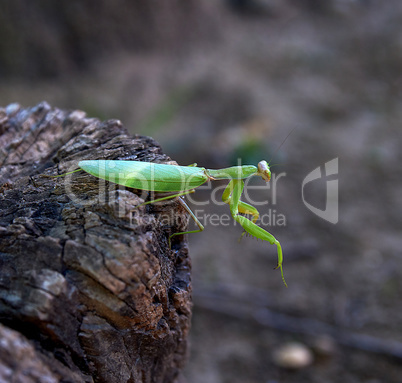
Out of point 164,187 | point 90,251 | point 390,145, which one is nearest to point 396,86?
point 390,145

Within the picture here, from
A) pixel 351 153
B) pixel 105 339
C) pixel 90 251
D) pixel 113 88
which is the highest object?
pixel 113 88

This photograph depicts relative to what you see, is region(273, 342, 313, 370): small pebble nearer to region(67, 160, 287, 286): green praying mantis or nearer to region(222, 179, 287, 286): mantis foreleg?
region(222, 179, 287, 286): mantis foreleg

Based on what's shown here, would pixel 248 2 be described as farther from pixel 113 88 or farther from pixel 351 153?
pixel 351 153

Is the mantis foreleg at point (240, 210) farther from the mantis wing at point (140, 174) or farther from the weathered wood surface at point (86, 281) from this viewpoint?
the weathered wood surface at point (86, 281)
